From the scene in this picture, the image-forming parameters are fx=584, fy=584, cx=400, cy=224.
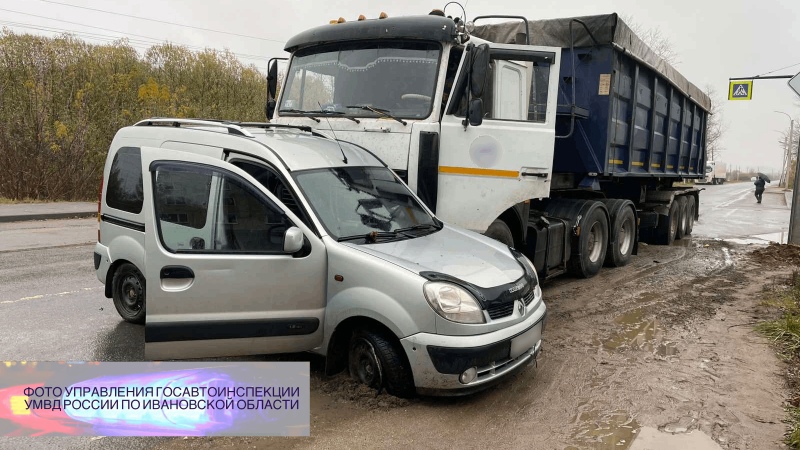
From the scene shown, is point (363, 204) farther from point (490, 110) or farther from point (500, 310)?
point (490, 110)

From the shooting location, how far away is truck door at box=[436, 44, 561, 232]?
19.5 feet

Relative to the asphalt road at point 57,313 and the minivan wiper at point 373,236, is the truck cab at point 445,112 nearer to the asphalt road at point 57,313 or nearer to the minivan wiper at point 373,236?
the minivan wiper at point 373,236

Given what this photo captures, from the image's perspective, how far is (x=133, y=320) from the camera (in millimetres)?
5684

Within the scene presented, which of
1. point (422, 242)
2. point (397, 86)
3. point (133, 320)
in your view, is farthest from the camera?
point (397, 86)

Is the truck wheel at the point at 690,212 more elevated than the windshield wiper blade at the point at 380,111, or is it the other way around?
the windshield wiper blade at the point at 380,111

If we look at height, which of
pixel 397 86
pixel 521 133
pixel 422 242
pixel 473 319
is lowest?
pixel 473 319

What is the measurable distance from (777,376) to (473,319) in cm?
283

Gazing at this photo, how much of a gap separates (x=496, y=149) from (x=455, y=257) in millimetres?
2173

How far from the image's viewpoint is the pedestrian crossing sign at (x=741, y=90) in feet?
77.7

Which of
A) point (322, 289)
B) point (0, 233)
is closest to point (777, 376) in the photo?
point (322, 289)

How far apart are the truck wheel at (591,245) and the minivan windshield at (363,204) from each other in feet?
12.6

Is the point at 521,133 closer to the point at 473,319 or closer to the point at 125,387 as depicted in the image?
the point at 473,319

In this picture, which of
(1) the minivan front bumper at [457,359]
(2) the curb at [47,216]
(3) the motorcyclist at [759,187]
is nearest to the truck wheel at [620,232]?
(1) the minivan front bumper at [457,359]

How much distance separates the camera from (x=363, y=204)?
463 cm
